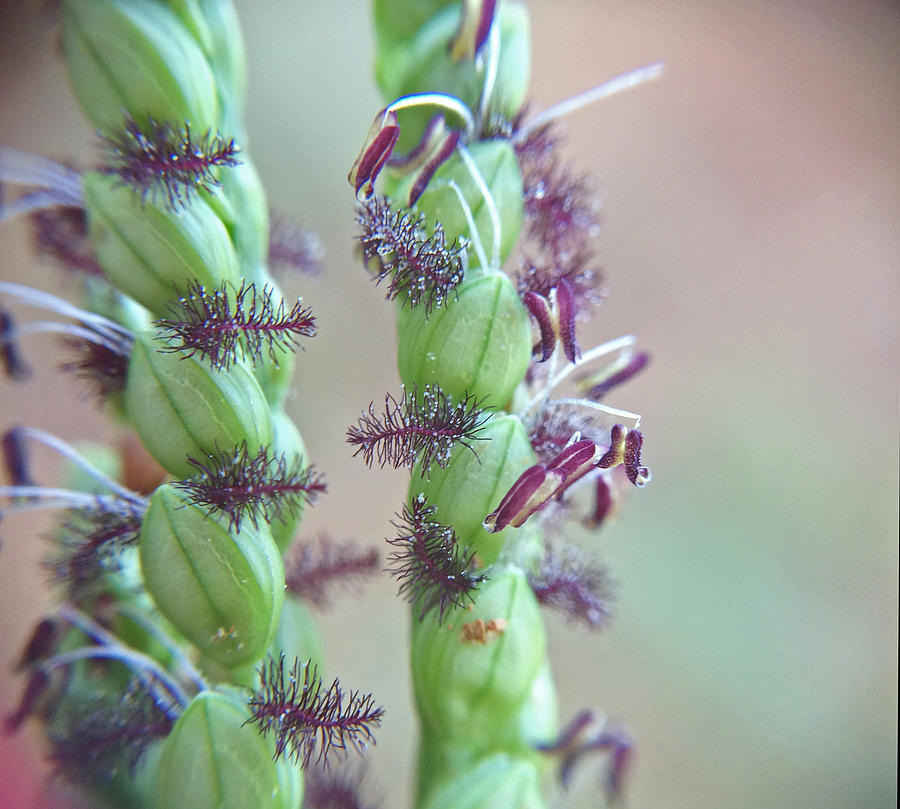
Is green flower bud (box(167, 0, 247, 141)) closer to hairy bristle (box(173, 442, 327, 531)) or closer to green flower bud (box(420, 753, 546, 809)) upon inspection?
hairy bristle (box(173, 442, 327, 531))

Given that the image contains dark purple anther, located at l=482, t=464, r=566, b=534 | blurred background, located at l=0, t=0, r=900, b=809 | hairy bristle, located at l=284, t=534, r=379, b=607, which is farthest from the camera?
blurred background, located at l=0, t=0, r=900, b=809

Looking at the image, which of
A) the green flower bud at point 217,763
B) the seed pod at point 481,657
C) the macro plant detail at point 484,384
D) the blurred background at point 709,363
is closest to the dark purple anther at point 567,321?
the macro plant detail at point 484,384

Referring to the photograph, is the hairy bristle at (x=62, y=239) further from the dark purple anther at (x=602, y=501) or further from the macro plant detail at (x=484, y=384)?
the dark purple anther at (x=602, y=501)

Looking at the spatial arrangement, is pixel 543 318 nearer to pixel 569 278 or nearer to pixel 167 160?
pixel 569 278

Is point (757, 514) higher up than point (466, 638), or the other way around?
point (757, 514)

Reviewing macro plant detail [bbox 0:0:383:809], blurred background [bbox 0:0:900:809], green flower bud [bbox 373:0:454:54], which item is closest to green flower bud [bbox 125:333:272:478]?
macro plant detail [bbox 0:0:383:809]

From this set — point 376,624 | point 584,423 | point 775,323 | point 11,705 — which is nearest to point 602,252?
point 775,323

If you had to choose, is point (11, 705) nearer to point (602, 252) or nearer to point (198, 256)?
point (198, 256)
